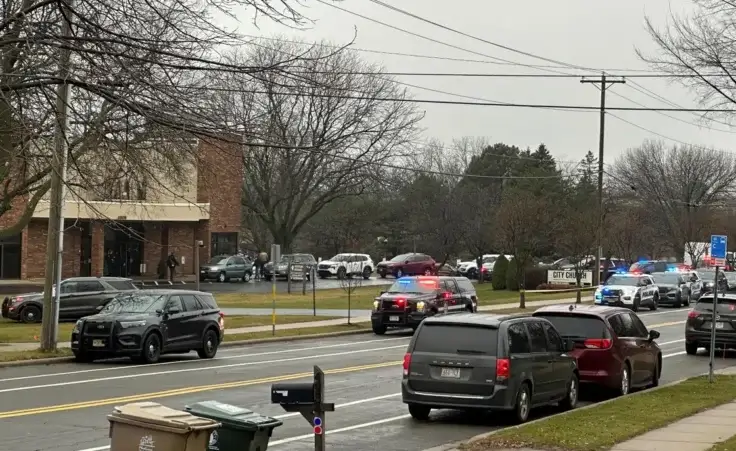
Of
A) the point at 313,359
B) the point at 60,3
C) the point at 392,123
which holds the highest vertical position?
the point at 392,123

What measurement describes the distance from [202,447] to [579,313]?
40.6 ft

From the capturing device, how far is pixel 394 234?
90875mm

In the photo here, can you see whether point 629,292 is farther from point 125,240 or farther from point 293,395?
point 293,395

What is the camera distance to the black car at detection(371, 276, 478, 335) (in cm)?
3241

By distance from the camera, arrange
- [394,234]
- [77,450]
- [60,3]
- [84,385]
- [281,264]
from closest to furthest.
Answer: [60,3] → [77,450] → [84,385] → [281,264] → [394,234]

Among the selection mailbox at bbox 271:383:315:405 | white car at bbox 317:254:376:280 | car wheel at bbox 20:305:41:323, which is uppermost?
white car at bbox 317:254:376:280

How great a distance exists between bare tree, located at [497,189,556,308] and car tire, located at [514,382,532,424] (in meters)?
35.9

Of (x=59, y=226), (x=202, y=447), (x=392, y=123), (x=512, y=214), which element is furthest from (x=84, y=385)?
(x=392, y=123)

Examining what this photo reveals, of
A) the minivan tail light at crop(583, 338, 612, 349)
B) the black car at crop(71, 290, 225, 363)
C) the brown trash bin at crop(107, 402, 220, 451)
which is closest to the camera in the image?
the brown trash bin at crop(107, 402, 220, 451)

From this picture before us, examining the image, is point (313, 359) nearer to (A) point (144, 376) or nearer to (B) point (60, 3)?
(A) point (144, 376)

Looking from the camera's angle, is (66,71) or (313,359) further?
(313,359)

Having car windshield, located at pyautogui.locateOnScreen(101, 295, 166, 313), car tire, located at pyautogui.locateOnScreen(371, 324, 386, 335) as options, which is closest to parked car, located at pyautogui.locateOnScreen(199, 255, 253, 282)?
car tire, located at pyautogui.locateOnScreen(371, 324, 386, 335)

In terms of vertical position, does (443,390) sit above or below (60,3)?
below

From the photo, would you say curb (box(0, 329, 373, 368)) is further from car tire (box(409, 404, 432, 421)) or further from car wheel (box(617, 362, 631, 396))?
car wheel (box(617, 362, 631, 396))
